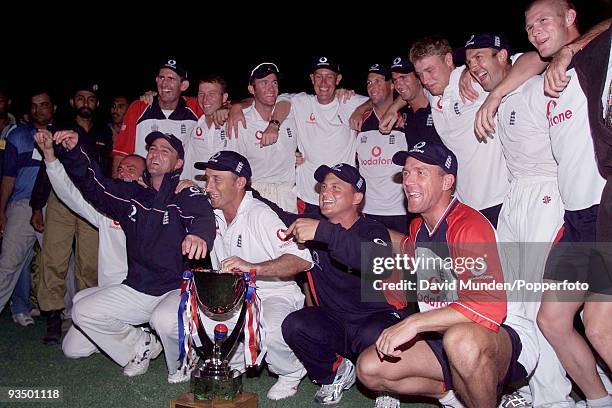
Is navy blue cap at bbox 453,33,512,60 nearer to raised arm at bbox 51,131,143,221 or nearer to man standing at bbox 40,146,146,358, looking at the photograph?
raised arm at bbox 51,131,143,221

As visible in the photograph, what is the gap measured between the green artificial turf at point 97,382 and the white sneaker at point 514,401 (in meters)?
0.45

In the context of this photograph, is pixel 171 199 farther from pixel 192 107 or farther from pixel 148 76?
pixel 148 76

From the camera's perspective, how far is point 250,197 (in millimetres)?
4785

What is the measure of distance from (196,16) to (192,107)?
20.7 ft

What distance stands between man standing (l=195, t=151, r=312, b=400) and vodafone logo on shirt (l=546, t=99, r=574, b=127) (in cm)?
171

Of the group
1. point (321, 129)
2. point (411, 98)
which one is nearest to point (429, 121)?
point (411, 98)

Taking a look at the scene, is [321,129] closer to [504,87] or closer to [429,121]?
[429,121]

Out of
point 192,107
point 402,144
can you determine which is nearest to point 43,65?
point 192,107

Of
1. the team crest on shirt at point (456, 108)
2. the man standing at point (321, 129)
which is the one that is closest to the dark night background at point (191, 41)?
the man standing at point (321, 129)

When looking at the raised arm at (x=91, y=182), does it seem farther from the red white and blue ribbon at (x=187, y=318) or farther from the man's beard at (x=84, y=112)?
the man's beard at (x=84, y=112)

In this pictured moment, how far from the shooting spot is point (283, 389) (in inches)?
171

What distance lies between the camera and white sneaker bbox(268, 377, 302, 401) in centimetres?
430

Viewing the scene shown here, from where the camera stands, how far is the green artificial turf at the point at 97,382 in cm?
415

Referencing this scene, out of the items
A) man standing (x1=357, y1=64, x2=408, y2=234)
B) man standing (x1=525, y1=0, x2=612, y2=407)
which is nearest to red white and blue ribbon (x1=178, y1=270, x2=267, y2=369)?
man standing (x1=525, y1=0, x2=612, y2=407)
